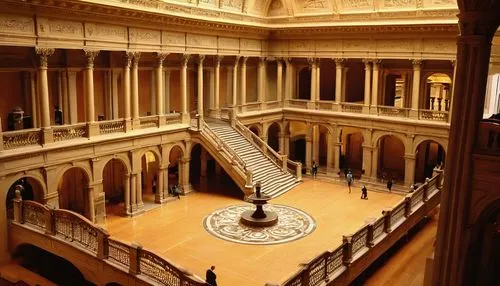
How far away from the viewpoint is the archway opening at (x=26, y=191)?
18.6m

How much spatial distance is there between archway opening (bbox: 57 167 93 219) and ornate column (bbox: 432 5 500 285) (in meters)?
17.2

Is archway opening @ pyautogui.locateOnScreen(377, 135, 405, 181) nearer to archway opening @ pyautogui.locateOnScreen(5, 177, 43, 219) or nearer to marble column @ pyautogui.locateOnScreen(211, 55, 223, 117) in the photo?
marble column @ pyautogui.locateOnScreen(211, 55, 223, 117)

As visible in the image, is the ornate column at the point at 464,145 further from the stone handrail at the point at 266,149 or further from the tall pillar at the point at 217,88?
the tall pillar at the point at 217,88

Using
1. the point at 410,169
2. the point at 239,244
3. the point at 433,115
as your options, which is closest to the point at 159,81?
the point at 239,244

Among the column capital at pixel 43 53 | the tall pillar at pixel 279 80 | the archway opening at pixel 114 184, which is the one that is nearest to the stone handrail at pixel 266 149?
the tall pillar at pixel 279 80

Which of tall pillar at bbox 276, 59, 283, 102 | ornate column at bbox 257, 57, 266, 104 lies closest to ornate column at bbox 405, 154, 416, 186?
tall pillar at bbox 276, 59, 283, 102

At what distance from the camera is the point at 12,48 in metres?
18.9

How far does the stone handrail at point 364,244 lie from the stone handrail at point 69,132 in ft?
40.3

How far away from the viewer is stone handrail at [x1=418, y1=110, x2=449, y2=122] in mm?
26766

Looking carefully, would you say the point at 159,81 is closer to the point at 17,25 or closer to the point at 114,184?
the point at 114,184

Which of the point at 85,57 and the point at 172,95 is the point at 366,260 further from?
the point at 172,95

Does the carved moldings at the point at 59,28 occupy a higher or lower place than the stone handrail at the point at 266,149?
higher

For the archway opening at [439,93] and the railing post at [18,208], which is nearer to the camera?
the railing post at [18,208]

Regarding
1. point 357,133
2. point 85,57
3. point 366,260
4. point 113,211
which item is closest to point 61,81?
point 85,57
